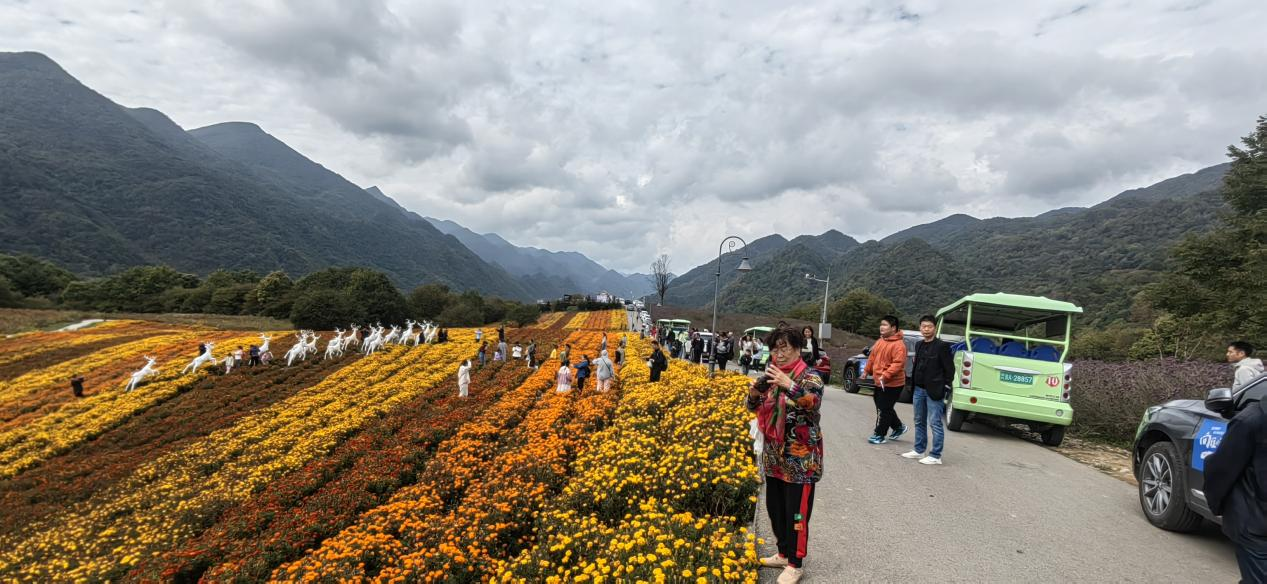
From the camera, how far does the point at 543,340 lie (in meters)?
36.5

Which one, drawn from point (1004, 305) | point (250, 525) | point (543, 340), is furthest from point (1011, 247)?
point (250, 525)

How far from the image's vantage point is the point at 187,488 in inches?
442

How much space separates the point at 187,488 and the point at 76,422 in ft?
34.6

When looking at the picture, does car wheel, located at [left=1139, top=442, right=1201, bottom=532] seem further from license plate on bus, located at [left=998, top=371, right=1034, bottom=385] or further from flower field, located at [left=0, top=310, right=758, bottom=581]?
flower field, located at [left=0, top=310, right=758, bottom=581]

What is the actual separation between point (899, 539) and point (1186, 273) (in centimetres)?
3171

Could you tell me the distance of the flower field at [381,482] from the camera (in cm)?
541

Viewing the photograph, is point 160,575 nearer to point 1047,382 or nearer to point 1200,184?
point 1047,382

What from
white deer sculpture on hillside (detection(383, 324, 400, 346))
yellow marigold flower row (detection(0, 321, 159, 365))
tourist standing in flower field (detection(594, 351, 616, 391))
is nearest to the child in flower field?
tourist standing in flower field (detection(594, 351, 616, 391))

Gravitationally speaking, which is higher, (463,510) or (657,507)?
(657,507)

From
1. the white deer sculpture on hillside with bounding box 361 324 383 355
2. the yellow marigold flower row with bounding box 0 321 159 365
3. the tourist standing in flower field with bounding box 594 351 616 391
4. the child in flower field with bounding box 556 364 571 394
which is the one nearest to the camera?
the tourist standing in flower field with bounding box 594 351 616 391

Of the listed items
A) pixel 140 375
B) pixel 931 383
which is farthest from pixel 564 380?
pixel 140 375

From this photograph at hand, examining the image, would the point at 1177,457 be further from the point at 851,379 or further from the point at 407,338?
the point at 407,338

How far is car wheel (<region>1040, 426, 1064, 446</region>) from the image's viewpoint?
8953mm

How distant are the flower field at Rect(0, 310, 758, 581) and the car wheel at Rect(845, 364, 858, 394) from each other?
581cm
